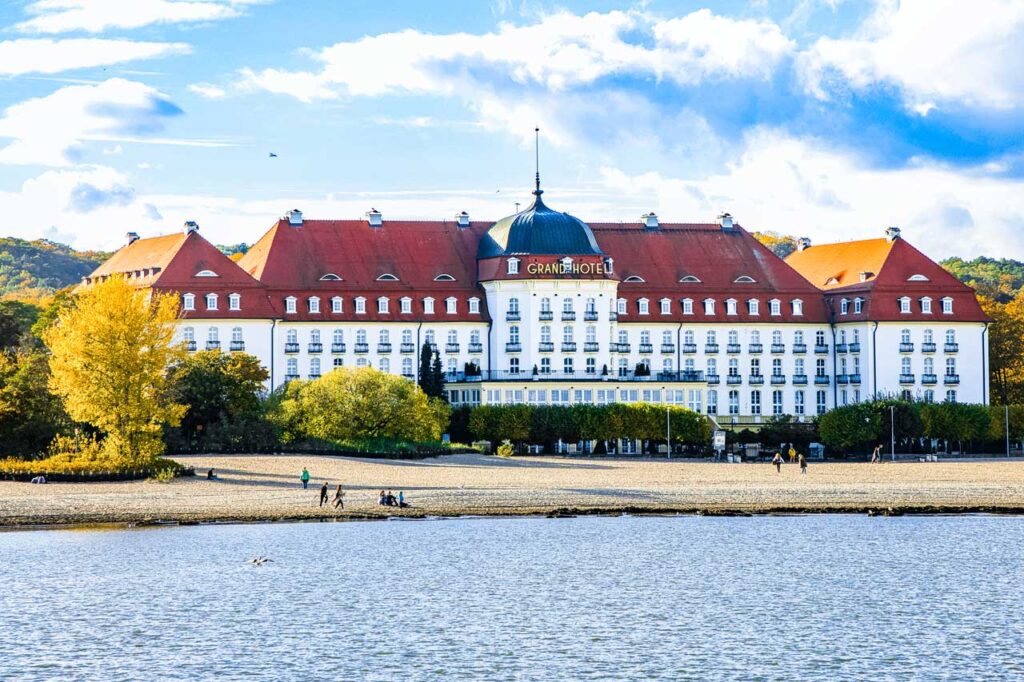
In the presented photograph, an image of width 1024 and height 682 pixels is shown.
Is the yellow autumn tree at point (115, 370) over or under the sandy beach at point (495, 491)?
over

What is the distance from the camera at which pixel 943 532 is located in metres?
70.5

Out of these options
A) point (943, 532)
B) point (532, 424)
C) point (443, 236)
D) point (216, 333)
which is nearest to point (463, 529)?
point (943, 532)

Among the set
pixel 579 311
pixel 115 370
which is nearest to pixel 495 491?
pixel 115 370

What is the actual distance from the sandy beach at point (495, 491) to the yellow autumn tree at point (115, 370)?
3.24m

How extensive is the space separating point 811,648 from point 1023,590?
1252 cm

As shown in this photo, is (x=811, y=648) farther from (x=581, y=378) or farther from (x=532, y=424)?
(x=581, y=378)

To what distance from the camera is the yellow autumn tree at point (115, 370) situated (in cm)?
8144

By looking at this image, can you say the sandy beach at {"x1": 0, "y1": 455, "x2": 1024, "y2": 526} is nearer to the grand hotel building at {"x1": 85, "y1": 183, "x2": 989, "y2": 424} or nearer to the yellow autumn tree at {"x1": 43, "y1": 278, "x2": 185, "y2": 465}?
the yellow autumn tree at {"x1": 43, "y1": 278, "x2": 185, "y2": 465}

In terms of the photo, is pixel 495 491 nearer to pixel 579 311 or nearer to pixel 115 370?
pixel 115 370

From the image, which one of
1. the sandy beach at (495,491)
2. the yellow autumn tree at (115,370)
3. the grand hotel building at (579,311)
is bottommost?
the sandy beach at (495,491)

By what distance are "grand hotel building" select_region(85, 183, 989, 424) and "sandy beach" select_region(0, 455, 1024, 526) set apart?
1080 inches

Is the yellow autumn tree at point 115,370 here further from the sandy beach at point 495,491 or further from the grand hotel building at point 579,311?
the grand hotel building at point 579,311

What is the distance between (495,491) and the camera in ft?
267

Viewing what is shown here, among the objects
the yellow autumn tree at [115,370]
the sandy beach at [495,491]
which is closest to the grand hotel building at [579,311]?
the sandy beach at [495,491]
